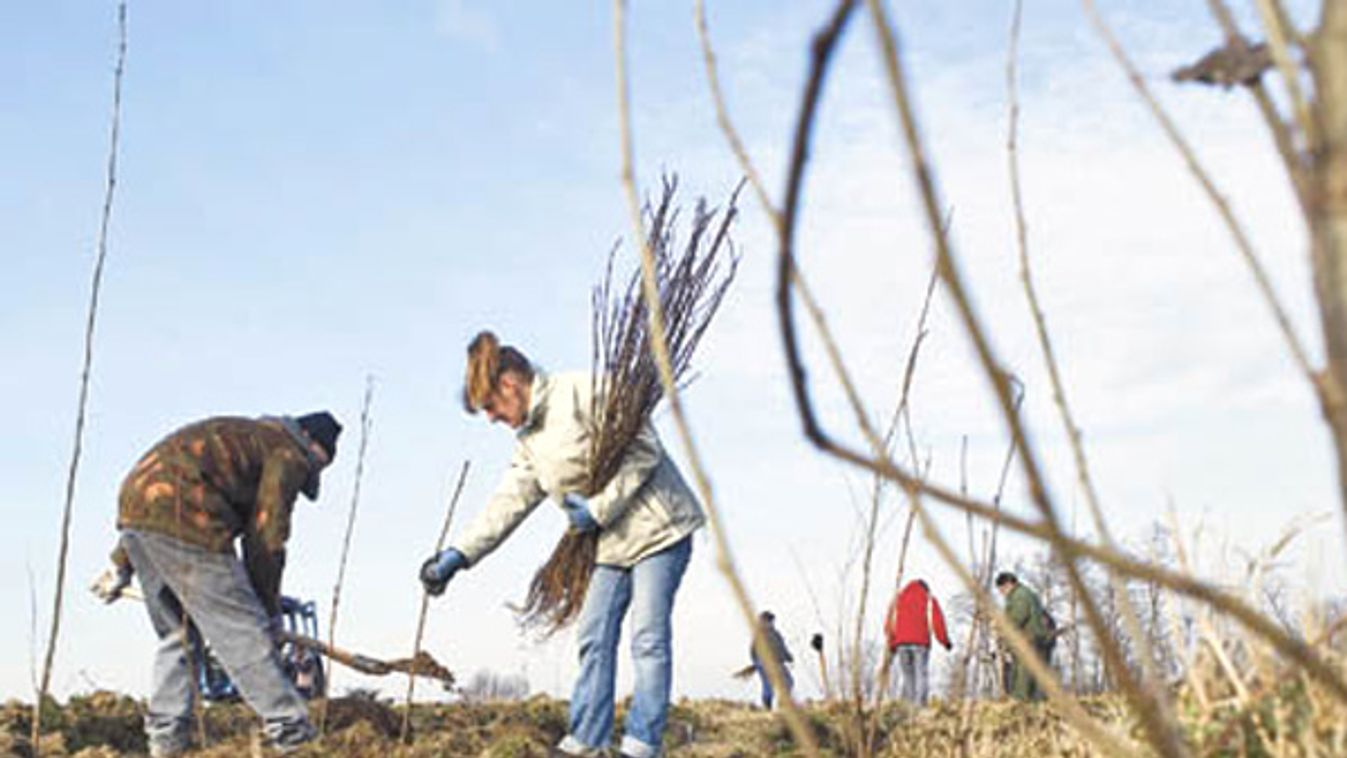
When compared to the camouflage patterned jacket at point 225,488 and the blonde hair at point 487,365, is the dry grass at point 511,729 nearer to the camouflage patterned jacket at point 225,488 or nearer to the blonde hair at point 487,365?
the camouflage patterned jacket at point 225,488

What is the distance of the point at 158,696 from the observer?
5773mm

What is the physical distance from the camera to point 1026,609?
11117mm

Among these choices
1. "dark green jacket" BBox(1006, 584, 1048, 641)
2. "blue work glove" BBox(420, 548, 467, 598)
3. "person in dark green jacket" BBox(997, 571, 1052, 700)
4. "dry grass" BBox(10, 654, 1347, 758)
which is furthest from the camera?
"dark green jacket" BBox(1006, 584, 1048, 641)

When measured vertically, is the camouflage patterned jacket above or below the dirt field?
above

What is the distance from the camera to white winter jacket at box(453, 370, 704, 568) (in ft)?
16.6

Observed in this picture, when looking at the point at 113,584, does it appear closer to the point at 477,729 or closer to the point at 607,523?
the point at 477,729

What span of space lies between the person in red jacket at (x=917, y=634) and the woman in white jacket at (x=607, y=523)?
23.3ft

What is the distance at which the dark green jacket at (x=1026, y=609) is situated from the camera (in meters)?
10.9

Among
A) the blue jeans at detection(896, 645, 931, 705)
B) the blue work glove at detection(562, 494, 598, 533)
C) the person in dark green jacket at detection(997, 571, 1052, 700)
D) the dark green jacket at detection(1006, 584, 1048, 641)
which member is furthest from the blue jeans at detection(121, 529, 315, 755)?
the blue jeans at detection(896, 645, 931, 705)

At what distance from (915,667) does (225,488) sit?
7.73 m

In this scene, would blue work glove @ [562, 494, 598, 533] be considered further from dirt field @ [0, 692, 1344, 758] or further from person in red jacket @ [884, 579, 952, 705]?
person in red jacket @ [884, 579, 952, 705]

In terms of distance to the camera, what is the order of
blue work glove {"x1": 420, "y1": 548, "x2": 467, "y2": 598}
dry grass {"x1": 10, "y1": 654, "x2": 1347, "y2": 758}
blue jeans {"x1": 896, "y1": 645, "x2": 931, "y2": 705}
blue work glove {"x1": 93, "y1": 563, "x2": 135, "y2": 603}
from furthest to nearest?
blue jeans {"x1": 896, "y1": 645, "x2": 931, "y2": 705}
blue work glove {"x1": 93, "y1": 563, "x2": 135, "y2": 603}
blue work glove {"x1": 420, "y1": 548, "x2": 467, "y2": 598}
dry grass {"x1": 10, "y1": 654, "x2": 1347, "y2": 758}

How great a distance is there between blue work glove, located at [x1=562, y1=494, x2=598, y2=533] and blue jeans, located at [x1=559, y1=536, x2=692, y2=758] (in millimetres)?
157

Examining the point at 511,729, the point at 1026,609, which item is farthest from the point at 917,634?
the point at 511,729
